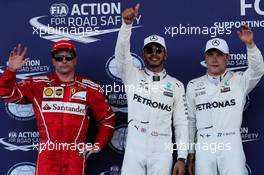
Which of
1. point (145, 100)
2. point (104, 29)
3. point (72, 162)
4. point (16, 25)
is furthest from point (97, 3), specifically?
point (72, 162)

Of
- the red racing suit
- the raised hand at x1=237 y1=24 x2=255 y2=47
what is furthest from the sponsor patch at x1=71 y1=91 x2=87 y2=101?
the raised hand at x1=237 y1=24 x2=255 y2=47

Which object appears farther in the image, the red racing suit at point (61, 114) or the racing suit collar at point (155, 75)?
the racing suit collar at point (155, 75)

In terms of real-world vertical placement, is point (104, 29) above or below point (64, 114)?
above

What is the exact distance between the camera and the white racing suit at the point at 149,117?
3.81 metres

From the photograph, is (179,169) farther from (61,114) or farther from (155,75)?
(61,114)

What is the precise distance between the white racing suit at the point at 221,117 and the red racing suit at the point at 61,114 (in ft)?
2.40

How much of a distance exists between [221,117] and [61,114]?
128cm

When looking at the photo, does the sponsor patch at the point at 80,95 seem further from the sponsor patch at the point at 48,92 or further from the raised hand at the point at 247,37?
the raised hand at the point at 247,37

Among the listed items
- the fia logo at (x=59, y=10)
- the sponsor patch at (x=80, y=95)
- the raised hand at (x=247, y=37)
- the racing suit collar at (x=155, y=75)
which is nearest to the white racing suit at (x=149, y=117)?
the racing suit collar at (x=155, y=75)

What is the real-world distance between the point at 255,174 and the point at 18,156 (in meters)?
2.15

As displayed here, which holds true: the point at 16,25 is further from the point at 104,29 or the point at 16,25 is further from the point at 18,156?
the point at 18,156

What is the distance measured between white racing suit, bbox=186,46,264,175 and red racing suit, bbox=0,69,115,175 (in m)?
0.73

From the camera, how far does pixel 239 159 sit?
12.4 ft

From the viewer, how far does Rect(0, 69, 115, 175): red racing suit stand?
12.8ft
